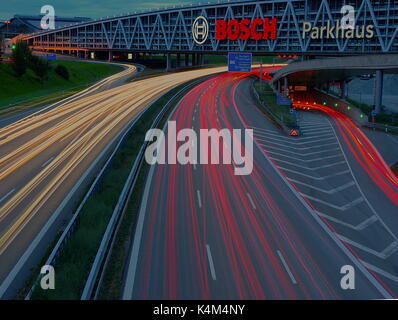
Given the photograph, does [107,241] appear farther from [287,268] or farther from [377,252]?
[377,252]

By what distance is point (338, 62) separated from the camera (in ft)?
178

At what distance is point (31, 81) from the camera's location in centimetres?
8381

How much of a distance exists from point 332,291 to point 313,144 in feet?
86.6

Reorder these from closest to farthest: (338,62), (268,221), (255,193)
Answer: (268,221)
(255,193)
(338,62)

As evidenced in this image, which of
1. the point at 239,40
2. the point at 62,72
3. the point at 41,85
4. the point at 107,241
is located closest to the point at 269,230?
the point at 107,241

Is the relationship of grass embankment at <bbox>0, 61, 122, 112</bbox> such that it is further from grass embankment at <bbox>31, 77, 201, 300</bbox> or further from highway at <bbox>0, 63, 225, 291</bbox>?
grass embankment at <bbox>31, 77, 201, 300</bbox>

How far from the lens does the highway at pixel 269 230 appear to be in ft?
51.9

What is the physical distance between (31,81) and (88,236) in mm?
72839

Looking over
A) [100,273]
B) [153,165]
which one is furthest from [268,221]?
[153,165]

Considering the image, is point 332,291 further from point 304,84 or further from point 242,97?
point 304,84

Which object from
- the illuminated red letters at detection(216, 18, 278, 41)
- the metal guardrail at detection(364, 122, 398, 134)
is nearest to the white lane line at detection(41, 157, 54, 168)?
the metal guardrail at detection(364, 122, 398, 134)

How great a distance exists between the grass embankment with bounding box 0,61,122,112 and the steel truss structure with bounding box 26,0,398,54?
62.9ft

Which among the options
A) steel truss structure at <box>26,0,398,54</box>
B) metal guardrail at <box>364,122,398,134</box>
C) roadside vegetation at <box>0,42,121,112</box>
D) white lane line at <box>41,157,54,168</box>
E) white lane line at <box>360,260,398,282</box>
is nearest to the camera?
white lane line at <box>360,260,398,282</box>

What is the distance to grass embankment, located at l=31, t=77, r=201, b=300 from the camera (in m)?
14.2
